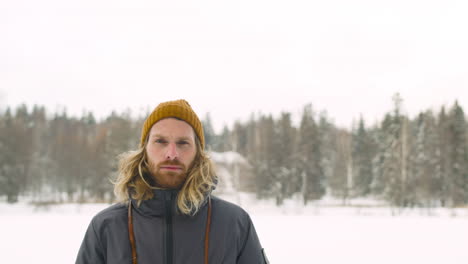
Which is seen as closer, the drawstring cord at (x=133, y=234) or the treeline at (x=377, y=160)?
the drawstring cord at (x=133, y=234)

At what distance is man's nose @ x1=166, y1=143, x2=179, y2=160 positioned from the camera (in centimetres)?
188

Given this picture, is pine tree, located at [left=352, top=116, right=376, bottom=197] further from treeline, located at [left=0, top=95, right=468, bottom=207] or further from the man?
the man

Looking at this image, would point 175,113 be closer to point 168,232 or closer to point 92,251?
point 168,232

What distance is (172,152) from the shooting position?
189 centimetres

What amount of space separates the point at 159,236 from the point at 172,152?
0.44 metres

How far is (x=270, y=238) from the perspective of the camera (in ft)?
43.9

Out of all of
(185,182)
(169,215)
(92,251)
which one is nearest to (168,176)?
(185,182)

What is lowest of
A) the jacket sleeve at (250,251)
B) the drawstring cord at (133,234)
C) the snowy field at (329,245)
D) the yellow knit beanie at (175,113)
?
the snowy field at (329,245)

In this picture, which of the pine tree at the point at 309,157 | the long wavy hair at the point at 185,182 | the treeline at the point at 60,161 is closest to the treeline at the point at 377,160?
the pine tree at the point at 309,157

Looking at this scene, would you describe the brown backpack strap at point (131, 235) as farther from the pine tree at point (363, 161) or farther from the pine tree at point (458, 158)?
the pine tree at point (363, 161)

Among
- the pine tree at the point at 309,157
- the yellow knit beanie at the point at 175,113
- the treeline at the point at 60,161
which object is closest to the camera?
the yellow knit beanie at the point at 175,113

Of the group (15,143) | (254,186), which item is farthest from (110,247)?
(15,143)

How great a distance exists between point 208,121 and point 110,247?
76.5 metres

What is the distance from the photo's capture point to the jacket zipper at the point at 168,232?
1.83m
